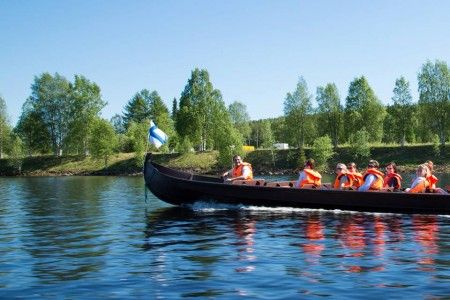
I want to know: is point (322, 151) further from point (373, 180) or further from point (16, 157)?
point (373, 180)

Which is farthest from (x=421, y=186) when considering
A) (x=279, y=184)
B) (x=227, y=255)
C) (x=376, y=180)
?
(x=227, y=255)

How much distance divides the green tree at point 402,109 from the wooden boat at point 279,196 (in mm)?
55737

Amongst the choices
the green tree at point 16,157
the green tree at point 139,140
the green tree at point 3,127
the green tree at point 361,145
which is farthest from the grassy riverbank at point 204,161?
the green tree at point 3,127

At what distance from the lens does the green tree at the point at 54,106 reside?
8388 cm

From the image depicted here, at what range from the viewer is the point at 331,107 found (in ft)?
261

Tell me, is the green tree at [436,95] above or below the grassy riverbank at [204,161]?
above

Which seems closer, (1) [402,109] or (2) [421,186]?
(2) [421,186]

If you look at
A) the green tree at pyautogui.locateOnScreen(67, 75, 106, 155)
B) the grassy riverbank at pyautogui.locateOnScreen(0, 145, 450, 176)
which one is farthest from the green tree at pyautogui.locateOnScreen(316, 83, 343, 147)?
the green tree at pyautogui.locateOnScreen(67, 75, 106, 155)

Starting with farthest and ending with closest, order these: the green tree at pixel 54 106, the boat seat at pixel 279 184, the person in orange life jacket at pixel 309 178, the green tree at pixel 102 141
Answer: the green tree at pixel 54 106 → the green tree at pixel 102 141 → the boat seat at pixel 279 184 → the person in orange life jacket at pixel 309 178

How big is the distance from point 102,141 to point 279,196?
2304 inches

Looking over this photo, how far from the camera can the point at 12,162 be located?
256ft

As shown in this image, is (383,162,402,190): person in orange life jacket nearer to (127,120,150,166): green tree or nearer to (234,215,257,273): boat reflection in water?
(234,215,257,273): boat reflection in water

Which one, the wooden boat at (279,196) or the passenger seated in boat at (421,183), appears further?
the passenger seated in boat at (421,183)

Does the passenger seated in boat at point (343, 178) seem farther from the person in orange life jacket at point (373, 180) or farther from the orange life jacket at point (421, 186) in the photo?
the orange life jacket at point (421, 186)
